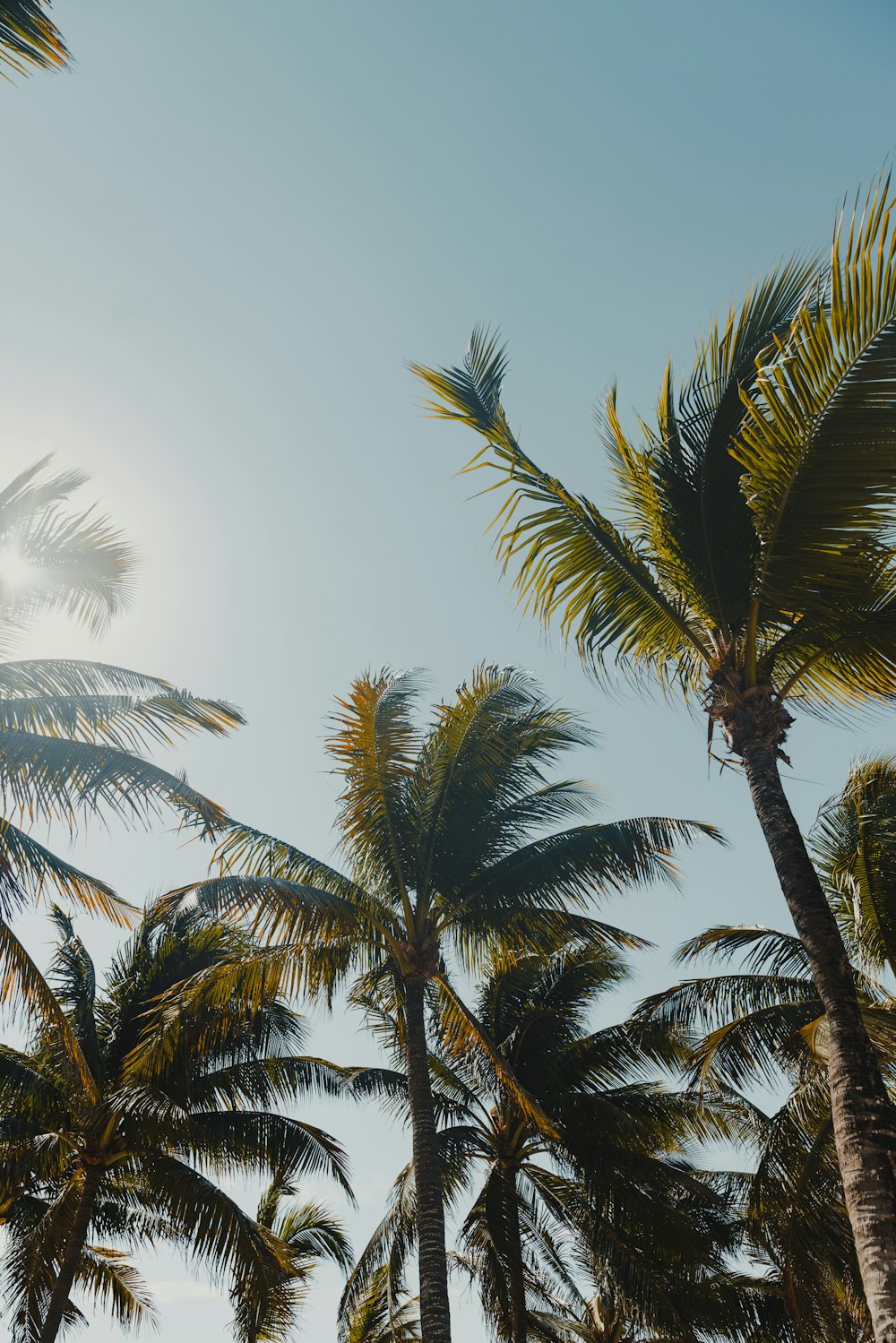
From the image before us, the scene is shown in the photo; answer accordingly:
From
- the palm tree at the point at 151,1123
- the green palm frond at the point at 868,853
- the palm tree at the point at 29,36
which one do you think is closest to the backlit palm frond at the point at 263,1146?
the palm tree at the point at 151,1123

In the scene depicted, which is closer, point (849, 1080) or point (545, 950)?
point (849, 1080)

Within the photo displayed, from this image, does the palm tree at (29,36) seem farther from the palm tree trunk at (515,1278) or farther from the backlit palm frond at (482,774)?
the palm tree trunk at (515,1278)

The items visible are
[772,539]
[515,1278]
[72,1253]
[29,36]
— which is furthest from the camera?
[515,1278]

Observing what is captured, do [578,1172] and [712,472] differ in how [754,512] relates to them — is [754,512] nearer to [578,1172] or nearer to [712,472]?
[712,472]

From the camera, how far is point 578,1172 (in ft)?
46.8

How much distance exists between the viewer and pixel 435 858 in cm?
1235

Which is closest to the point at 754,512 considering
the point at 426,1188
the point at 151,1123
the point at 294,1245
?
the point at 426,1188

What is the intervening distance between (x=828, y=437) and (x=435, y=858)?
7.23 m

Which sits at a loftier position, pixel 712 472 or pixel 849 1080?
pixel 712 472

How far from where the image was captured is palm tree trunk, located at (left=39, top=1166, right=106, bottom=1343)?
12344mm

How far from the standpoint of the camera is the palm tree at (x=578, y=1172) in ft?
43.9

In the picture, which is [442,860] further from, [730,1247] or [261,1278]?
[730,1247]

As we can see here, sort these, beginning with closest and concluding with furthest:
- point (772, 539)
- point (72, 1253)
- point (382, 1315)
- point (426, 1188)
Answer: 1. point (772, 539)
2. point (426, 1188)
3. point (72, 1253)
4. point (382, 1315)

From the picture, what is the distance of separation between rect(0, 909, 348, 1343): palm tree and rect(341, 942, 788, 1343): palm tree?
6.95 feet
